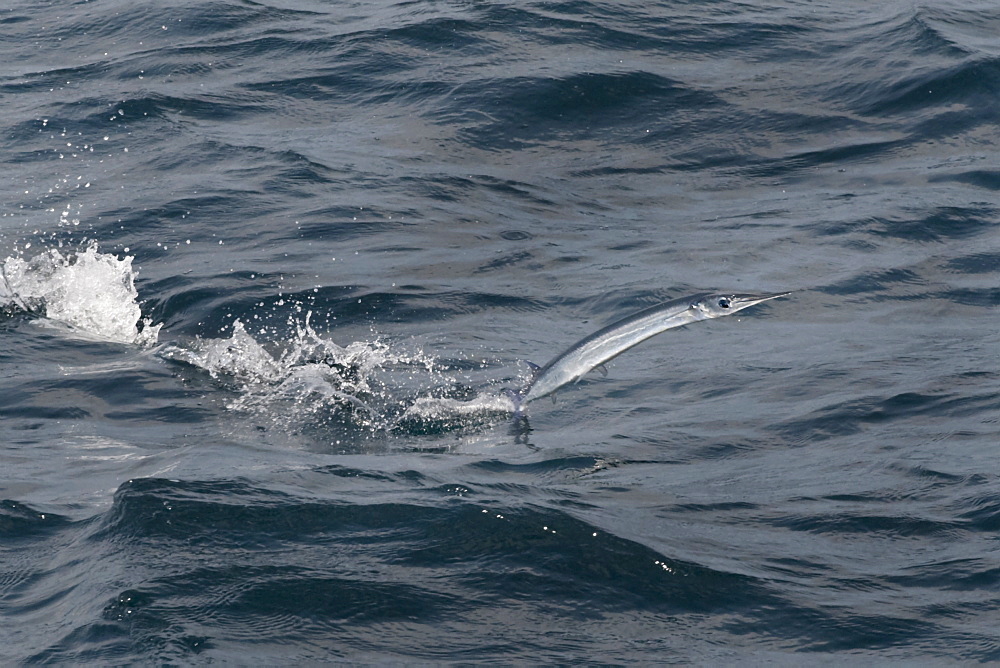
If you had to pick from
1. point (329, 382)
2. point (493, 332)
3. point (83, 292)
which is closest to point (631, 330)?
point (329, 382)

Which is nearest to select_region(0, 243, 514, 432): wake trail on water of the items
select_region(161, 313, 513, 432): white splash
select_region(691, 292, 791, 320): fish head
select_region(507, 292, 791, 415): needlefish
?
select_region(161, 313, 513, 432): white splash

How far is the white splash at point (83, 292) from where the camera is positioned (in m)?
9.70

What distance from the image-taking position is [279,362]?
29.2ft

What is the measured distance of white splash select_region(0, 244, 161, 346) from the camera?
9.70 m

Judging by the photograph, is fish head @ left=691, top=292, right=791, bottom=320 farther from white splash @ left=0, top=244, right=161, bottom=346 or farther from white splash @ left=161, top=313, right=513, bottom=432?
white splash @ left=0, top=244, right=161, bottom=346

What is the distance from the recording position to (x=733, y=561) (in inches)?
228

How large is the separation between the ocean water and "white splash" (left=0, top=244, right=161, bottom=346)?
37 millimetres

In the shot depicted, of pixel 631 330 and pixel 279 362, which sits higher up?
pixel 631 330

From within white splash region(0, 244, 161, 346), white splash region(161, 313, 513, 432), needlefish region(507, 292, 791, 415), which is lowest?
white splash region(161, 313, 513, 432)

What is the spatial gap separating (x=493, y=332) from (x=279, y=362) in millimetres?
1575

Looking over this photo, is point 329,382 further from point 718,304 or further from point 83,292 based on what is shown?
point 718,304

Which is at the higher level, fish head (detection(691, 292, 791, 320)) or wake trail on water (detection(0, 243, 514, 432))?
fish head (detection(691, 292, 791, 320))

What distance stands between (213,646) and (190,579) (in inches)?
20.9

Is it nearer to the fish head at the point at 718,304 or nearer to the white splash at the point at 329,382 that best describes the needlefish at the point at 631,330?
the fish head at the point at 718,304
